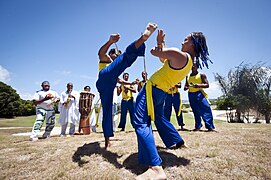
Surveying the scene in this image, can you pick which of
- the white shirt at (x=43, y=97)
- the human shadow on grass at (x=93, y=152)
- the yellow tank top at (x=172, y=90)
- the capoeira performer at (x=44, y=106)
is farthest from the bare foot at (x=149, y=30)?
the white shirt at (x=43, y=97)

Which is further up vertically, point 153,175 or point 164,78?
point 164,78

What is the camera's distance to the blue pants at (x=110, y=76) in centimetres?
291

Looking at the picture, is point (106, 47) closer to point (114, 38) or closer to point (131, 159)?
point (114, 38)

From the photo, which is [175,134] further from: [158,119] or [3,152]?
[3,152]

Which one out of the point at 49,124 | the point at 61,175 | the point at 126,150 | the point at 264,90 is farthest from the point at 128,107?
the point at 264,90

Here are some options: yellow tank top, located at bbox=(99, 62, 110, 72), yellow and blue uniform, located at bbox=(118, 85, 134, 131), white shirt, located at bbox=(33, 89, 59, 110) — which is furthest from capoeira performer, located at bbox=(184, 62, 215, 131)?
white shirt, located at bbox=(33, 89, 59, 110)

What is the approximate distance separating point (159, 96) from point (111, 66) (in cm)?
101

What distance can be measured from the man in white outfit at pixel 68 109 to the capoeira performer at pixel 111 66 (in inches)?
151

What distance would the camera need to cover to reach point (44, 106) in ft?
19.6

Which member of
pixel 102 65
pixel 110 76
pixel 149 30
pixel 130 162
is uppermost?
pixel 149 30

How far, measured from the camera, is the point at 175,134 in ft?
10.7

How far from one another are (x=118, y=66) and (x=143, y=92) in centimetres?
64

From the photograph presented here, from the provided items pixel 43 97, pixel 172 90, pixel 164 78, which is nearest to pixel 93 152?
pixel 164 78

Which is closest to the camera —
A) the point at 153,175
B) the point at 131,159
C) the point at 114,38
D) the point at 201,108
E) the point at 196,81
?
the point at 153,175
